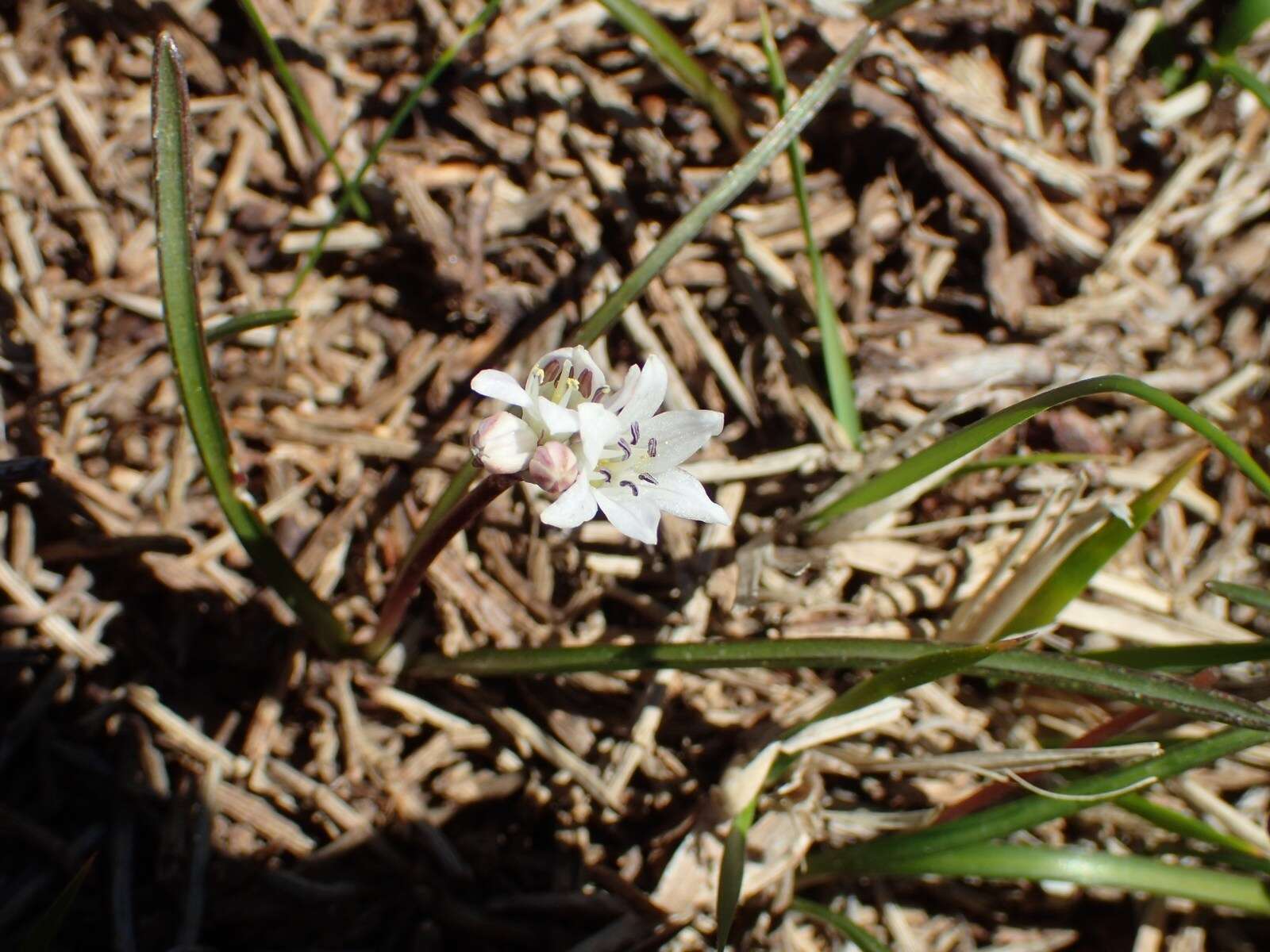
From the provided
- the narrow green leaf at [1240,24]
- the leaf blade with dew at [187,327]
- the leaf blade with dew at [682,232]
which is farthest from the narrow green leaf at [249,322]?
the narrow green leaf at [1240,24]

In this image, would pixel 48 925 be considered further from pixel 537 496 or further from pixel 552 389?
pixel 537 496

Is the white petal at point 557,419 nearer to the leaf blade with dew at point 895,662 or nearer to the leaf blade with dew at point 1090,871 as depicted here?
the leaf blade with dew at point 895,662

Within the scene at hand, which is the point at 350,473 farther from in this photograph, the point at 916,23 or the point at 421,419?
the point at 916,23

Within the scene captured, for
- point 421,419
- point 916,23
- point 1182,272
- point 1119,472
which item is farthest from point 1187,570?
point 421,419

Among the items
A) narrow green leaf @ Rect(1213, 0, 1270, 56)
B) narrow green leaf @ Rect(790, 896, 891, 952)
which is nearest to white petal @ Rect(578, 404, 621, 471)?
narrow green leaf @ Rect(790, 896, 891, 952)

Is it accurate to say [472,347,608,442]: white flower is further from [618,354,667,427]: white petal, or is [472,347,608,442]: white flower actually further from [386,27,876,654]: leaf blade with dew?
[386,27,876,654]: leaf blade with dew

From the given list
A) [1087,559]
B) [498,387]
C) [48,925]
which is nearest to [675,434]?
[498,387]
